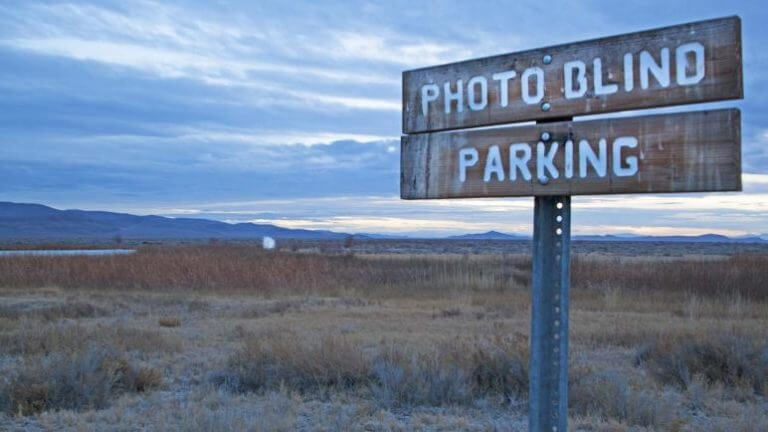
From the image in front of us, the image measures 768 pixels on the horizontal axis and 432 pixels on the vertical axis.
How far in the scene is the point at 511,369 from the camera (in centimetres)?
702

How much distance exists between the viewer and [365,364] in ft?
24.5

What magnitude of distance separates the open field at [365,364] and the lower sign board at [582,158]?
2.77m

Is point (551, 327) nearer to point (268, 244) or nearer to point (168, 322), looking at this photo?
point (168, 322)

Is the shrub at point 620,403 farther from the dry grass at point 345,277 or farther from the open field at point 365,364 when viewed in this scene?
the dry grass at point 345,277

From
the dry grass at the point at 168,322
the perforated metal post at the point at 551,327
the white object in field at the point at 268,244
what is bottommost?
the dry grass at the point at 168,322

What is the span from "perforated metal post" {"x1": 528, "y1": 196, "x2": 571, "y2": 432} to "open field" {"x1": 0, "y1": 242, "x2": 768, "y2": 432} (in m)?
2.56

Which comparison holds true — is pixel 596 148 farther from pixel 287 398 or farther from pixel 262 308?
pixel 262 308

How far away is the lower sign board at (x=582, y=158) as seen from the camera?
303cm

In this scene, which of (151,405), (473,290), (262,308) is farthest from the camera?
(473,290)

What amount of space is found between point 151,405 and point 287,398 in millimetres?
1222

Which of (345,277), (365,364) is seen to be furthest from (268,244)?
(365,364)

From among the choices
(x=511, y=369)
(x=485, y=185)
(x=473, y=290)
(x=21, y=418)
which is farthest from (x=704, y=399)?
(x=473, y=290)

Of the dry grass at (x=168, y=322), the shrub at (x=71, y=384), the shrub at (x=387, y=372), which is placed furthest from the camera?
the dry grass at (x=168, y=322)

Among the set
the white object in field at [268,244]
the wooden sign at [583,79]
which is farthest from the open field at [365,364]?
the white object in field at [268,244]
